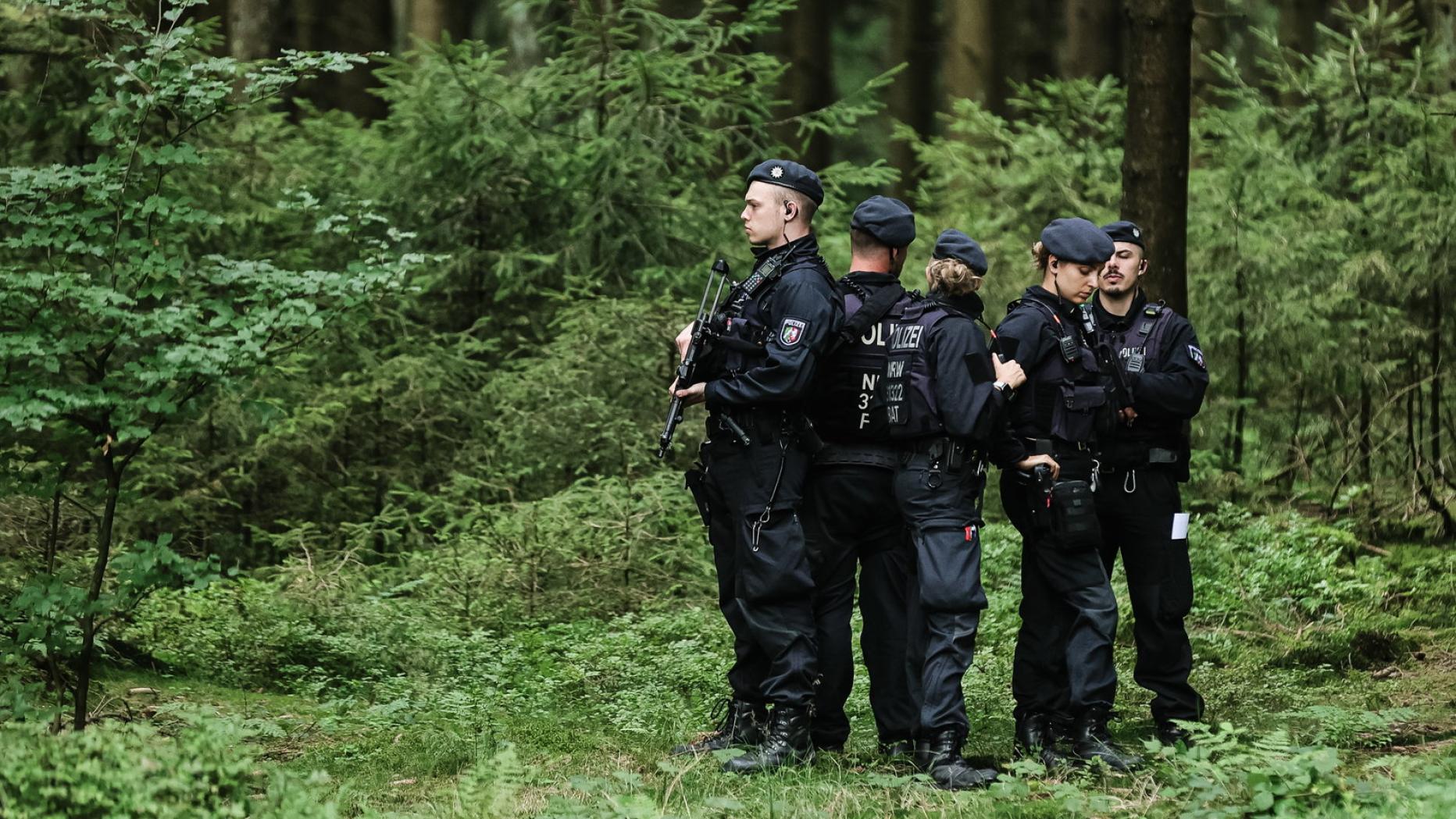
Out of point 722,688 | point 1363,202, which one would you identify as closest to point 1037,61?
point 1363,202

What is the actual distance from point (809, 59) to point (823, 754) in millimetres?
16796

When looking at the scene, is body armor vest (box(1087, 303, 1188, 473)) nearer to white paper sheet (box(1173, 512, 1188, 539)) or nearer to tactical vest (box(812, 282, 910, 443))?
white paper sheet (box(1173, 512, 1188, 539))

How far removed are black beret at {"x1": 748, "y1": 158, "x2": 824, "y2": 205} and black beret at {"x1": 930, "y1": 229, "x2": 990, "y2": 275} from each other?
1.75 ft

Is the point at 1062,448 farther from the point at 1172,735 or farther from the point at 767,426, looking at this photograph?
the point at 1172,735

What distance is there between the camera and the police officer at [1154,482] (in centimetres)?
616

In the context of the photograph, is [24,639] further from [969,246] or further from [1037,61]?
[1037,61]

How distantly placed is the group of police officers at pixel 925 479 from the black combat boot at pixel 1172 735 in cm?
2

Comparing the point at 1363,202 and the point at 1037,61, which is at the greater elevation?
the point at 1037,61

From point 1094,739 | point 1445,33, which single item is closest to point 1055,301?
point 1094,739

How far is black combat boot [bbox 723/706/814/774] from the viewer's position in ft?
18.5

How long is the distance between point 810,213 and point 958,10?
14.6 metres

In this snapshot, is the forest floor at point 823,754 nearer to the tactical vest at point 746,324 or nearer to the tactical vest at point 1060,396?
the tactical vest at point 1060,396

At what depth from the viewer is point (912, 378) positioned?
5.77 metres

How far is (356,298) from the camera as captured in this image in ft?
20.5
